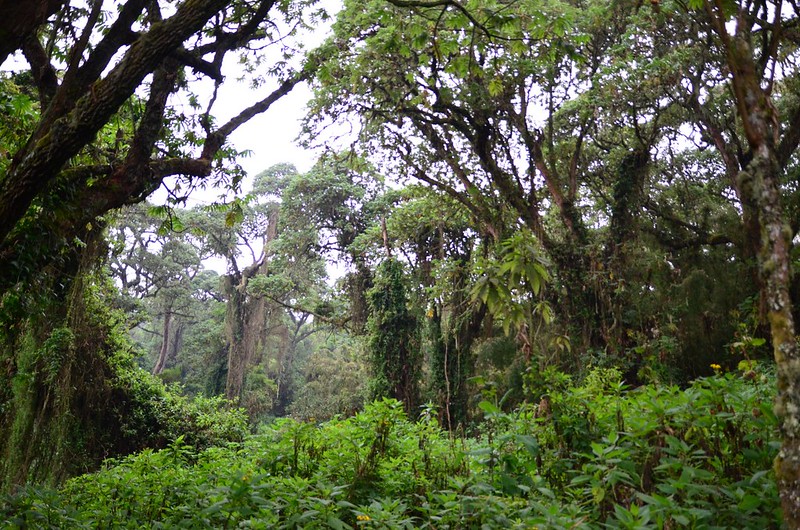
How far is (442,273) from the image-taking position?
42.9 feet

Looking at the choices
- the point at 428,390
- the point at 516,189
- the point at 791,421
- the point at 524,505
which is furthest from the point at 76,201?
the point at 428,390

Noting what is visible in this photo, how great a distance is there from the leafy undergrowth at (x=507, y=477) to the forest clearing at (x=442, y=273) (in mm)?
26

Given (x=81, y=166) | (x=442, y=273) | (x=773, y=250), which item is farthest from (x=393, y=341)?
(x=773, y=250)

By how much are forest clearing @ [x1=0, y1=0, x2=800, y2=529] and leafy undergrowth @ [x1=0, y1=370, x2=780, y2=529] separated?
0.09ft

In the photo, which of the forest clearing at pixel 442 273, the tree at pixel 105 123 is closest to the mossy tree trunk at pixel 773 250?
the forest clearing at pixel 442 273

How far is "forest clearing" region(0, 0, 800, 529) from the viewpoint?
268cm

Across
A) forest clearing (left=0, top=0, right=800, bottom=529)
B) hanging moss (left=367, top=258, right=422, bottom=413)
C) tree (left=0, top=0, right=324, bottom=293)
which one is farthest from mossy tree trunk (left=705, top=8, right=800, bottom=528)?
hanging moss (left=367, top=258, right=422, bottom=413)

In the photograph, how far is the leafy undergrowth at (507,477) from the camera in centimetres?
230

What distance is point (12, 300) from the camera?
Answer: 4285 millimetres

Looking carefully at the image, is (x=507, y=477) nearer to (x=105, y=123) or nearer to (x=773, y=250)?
(x=773, y=250)

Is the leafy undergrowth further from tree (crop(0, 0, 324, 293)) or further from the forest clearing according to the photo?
tree (crop(0, 0, 324, 293))

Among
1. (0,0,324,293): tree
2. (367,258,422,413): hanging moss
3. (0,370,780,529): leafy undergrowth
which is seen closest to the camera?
(0,370,780,529): leafy undergrowth

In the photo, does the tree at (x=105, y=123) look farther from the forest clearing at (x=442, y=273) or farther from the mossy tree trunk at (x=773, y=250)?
the mossy tree trunk at (x=773, y=250)

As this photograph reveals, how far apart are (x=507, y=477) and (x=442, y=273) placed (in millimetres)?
10398
